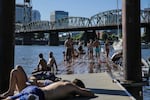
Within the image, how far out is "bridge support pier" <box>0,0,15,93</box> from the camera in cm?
952

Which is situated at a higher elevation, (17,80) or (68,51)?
(68,51)

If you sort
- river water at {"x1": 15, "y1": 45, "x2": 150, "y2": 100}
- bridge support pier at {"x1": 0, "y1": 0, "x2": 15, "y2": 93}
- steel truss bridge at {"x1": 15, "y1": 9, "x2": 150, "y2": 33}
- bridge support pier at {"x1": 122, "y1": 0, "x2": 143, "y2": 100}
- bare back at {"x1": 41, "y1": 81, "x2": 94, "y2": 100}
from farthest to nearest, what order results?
steel truss bridge at {"x1": 15, "y1": 9, "x2": 150, "y2": 33} → river water at {"x1": 15, "y1": 45, "x2": 150, "y2": 100} → bridge support pier at {"x1": 122, "y1": 0, "x2": 143, "y2": 100} → bridge support pier at {"x1": 0, "y1": 0, "x2": 15, "y2": 93} → bare back at {"x1": 41, "y1": 81, "x2": 94, "y2": 100}

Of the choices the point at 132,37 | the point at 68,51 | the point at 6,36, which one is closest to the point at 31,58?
the point at 68,51

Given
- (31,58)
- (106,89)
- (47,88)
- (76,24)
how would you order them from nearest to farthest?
(47,88), (106,89), (31,58), (76,24)

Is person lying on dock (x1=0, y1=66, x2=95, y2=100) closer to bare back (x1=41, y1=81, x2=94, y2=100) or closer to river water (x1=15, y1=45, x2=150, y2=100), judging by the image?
bare back (x1=41, y1=81, x2=94, y2=100)

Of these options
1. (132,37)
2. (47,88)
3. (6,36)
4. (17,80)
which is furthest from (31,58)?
(47,88)

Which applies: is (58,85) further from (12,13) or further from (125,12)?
(125,12)

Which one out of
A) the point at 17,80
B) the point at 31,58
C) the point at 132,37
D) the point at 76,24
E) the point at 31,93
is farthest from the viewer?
the point at 76,24

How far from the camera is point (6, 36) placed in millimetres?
9508

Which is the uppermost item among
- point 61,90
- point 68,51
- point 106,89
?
point 68,51

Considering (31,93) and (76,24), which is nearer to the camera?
(31,93)

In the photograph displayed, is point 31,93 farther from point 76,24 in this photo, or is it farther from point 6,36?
point 76,24

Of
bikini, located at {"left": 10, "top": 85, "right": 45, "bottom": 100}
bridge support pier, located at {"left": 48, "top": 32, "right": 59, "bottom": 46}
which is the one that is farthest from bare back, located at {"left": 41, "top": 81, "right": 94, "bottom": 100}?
bridge support pier, located at {"left": 48, "top": 32, "right": 59, "bottom": 46}

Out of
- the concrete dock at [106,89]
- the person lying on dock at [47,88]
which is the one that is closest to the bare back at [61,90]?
the person lying on dock at [47,88]
